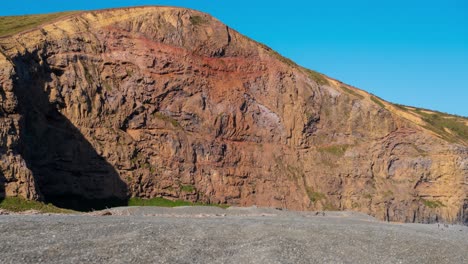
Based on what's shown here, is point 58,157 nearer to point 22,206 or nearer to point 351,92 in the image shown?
point 22,206

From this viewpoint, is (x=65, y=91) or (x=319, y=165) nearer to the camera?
(x=65, y=91)

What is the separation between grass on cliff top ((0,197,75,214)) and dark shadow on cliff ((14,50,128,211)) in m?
8.78

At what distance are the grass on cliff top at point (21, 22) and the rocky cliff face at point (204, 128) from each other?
2647 mm

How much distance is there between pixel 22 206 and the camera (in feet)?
123

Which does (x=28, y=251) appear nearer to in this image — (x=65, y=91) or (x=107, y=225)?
(x=107, y=225)

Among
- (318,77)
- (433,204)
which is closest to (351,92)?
(318,77)

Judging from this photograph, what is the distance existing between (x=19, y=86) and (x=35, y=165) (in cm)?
839

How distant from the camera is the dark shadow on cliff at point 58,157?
48.7 m

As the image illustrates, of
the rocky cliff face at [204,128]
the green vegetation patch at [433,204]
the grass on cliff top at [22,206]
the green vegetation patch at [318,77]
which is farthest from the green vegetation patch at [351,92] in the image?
Result: the grass on cliff top at [22,206]

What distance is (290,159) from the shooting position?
67.4m

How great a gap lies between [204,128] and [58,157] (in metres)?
19.8

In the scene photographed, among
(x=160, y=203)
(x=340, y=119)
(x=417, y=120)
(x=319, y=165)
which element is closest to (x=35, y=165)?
(x=160, y=203)

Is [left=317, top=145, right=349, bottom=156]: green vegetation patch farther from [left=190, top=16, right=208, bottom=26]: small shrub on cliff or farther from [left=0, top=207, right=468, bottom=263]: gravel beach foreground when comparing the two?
[left=0, top=207, right=468, bottom=263]: gravel beach foreground

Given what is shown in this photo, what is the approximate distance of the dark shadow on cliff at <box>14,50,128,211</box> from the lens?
160ft
